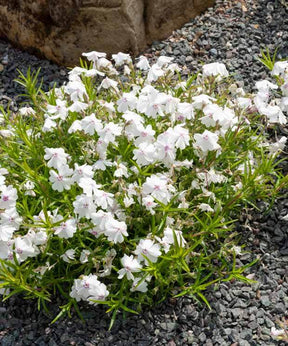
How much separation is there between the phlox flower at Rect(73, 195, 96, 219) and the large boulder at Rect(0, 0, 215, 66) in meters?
2.20

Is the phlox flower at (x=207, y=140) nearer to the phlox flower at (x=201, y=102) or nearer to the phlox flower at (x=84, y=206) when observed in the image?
the phlox flower at (x=201, y=102)

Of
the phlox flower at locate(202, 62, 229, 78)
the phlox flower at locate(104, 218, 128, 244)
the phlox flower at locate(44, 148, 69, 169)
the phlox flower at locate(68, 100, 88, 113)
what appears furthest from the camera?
the phlox flower at locate(202, 62, 229, 78)

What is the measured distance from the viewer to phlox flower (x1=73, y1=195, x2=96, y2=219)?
2.50m

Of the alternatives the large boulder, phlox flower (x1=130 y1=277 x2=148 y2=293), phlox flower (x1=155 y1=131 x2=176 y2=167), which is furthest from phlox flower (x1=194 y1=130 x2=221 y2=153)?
the large boulder

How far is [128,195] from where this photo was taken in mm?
2680

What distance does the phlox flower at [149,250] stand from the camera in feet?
8.27

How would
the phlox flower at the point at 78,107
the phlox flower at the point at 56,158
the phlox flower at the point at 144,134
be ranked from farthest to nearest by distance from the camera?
the phlox flower at the point at 78,107 < the phlox flower at the point at 144,134 < the phlox flower at the point at 56,158

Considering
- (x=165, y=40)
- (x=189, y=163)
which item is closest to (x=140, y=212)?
(x=189, y=163)

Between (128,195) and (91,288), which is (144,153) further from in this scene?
(91,288)

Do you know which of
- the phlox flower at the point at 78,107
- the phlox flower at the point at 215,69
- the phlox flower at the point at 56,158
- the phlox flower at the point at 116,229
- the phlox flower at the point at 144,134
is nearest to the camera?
the phlox flower at the point at 116,229

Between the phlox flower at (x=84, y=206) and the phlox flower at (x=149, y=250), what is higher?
the phlox flower at (x=84, y=206)

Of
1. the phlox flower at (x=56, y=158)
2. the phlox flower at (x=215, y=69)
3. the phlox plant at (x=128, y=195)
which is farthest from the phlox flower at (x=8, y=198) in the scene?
the phlox flower at (x=215, y=69)

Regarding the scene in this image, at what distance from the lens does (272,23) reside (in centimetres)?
446

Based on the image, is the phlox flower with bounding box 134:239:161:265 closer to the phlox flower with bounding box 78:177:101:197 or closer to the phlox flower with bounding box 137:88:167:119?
the phlox flower with bounding box 78:177:101:197
